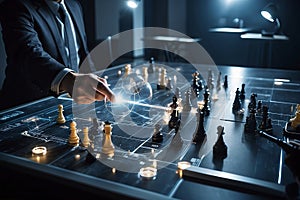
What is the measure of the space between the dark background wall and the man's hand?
411 cm

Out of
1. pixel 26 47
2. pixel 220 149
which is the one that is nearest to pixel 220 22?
pixel 26 47

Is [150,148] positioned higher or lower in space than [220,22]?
lower

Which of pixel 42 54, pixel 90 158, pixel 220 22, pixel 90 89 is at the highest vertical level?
pixel 220 22

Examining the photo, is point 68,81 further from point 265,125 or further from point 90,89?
point 265,125

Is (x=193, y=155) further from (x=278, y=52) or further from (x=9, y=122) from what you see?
(x=278, y=52)

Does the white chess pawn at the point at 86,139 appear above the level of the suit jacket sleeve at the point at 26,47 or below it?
below

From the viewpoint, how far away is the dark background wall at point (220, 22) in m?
5.88

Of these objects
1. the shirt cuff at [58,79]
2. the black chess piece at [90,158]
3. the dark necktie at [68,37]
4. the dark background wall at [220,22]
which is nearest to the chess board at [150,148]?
the black chess piece at [90,158]

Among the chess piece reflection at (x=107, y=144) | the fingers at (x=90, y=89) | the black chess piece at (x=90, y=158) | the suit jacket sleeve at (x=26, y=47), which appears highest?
the suit jacket sleeve at (x=26, y=47)

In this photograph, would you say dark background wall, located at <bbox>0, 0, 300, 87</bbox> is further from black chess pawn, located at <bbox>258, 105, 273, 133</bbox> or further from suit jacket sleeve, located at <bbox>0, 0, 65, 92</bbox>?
black chess pawn, located at <bbox>258, 105, 273, 133</bbox>

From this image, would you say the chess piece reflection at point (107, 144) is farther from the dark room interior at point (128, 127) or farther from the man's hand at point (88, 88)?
the man's hand at point (88, 88)

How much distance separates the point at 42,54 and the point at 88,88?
355mm

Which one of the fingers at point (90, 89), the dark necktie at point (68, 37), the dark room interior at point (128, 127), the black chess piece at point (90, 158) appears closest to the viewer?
the dark room interior at point (128, 127)

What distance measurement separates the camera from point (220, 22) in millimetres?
6895
